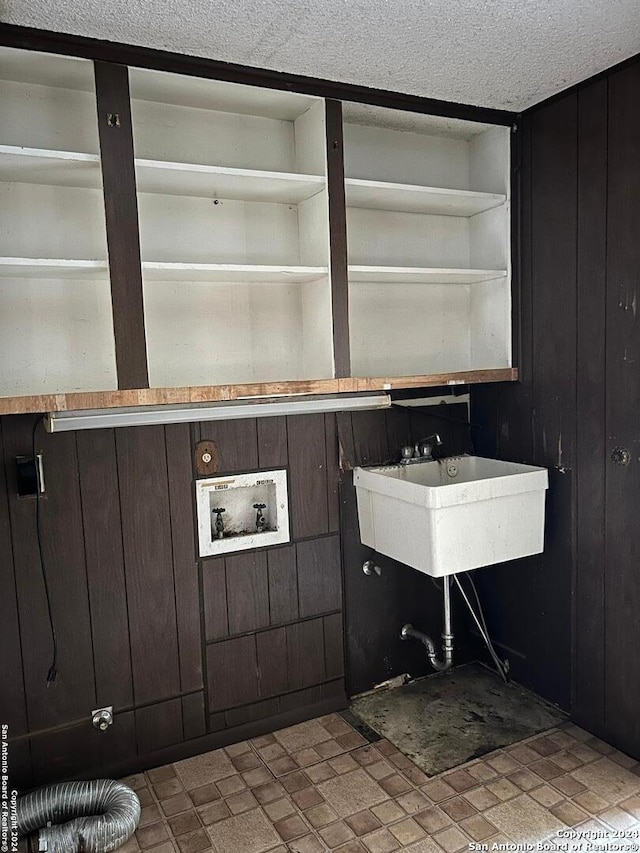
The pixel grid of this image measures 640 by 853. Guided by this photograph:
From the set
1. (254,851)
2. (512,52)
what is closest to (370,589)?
(254,851)

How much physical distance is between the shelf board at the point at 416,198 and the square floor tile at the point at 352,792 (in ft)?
6.68

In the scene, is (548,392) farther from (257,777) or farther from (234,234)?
(257,777)

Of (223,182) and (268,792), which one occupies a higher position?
(223,182)

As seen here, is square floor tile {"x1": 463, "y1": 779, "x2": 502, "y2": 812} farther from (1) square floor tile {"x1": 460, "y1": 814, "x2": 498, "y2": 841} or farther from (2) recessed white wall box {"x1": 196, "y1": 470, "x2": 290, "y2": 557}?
(2) recessed white wall box {"x1": 196, "y1": 470, "x2": 290, "y2": 557}

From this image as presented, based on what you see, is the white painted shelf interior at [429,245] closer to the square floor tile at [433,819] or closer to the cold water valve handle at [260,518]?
the cold water valve handle at [260,518]

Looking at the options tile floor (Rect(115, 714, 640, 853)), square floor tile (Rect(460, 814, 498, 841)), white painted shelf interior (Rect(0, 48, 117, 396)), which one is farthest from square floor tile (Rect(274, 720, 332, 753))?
white painted shelf interior (Rect(0, 48, 117, 396))

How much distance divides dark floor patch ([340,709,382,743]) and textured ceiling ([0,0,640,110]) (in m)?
2.33

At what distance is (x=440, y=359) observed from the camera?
286 cm

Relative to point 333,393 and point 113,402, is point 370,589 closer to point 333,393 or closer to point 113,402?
point 333,393

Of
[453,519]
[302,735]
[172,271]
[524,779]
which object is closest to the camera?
[172,271]

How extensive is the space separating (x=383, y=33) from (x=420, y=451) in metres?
1.54

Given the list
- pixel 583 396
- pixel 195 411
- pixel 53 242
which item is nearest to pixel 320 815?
pixel 195 411

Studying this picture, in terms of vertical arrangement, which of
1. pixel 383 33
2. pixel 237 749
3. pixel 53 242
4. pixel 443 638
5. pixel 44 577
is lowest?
pixel 237 749

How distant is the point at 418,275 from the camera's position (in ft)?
8.33
